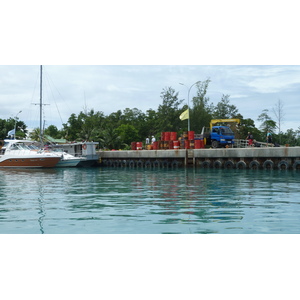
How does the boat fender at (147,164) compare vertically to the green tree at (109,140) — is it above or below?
below

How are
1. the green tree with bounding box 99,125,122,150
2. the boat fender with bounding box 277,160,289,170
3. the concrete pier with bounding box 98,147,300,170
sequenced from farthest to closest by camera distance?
the green tree with bounding box 99,125,122,150 → the concrete pier with bounding box 98,147,300,170 → the boat fender with bounding box 277,160,289,170

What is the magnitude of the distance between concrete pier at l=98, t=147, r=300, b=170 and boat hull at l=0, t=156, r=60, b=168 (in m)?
8.15

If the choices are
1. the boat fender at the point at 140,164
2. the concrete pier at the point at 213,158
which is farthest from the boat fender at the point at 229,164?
the boat fender at the point at 140,164

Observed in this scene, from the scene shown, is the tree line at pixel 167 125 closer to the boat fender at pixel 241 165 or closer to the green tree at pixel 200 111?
the green tree at pixel 200 111

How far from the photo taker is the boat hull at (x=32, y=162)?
40781 mm

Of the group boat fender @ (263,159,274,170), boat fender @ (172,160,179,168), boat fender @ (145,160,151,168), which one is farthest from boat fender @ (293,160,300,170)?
boat fender @ (145,160,151,168)

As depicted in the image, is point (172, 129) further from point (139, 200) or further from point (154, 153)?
point (139, 200)

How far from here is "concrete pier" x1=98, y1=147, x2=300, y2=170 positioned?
3291 centimetres

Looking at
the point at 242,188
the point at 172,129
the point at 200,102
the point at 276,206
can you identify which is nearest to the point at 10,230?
the point at 276,206

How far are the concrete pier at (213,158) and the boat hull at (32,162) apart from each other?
815 cm

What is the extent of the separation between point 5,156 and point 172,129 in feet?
113

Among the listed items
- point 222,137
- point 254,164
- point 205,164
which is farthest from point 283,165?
point 222,137

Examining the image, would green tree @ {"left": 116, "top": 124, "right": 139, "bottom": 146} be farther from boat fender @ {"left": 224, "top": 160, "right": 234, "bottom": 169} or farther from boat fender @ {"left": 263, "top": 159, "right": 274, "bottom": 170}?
boat fender @ {"left": 263, "top": 159, "right": 274, "bottom": 170}

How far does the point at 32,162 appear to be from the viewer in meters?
40.8
